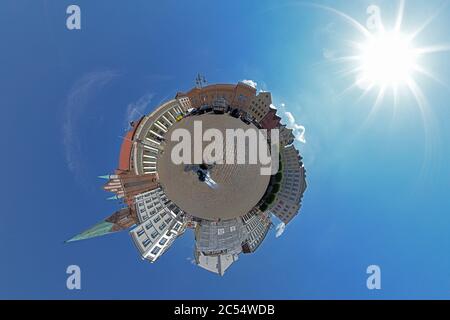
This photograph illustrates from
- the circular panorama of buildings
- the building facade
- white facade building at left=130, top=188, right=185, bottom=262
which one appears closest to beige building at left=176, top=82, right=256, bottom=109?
the circular panorama of buildings

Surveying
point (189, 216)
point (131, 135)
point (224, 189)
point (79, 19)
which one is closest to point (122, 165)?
point (131, 135)

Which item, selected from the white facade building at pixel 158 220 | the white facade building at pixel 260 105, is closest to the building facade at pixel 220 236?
the white facade building at pixel 158 220

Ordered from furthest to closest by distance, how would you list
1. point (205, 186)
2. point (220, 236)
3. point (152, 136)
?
1. point (152, 136)
2. point (205, 186)
3. point (220, 236)

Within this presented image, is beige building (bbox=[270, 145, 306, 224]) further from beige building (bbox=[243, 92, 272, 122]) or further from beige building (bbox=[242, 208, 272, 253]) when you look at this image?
beige building (bbox=[243, 92, 272, 122])

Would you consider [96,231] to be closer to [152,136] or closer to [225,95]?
[152,136]

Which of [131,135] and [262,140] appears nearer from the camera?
[131,135]

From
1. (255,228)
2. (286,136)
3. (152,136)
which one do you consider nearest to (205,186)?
(255,228)

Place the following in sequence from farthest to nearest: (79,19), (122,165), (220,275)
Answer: (122,165) → (220,275) → (79,19)

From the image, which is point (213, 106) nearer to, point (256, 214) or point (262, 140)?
point (262, 140)
